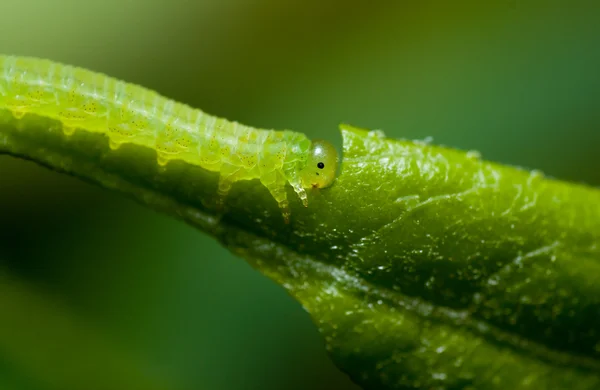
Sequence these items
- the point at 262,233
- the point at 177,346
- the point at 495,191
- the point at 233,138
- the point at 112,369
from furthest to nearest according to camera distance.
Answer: the point at 177,346 < the point at 112,369 < the point at 233,138 < the point at 262,233 < the point at 495,191

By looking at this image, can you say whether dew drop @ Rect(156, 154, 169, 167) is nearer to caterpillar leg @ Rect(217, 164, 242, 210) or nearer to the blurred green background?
caterpillar leg @ Rect(217, 164, 242, 210)

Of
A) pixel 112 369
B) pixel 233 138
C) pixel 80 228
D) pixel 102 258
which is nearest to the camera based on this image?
pixel 233 138

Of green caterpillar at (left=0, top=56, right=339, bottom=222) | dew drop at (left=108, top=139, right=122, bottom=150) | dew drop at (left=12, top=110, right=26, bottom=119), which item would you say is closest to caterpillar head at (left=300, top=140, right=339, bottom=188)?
green caterpillar at (left=0, top=56, right=339, bottom=222)

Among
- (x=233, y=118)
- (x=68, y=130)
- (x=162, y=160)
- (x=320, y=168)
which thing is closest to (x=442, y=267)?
(x=320, y=168)

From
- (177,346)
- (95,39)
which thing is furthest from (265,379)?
(95,39)

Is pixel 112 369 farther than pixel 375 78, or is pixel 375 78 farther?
pixel 375 78

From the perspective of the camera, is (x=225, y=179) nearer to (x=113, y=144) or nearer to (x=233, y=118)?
(x=113, y=144)

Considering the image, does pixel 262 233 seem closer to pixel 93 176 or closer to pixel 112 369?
pixel 93 176

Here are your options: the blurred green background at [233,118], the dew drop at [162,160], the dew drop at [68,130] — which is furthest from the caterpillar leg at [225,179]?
the blurred green background at [233,118]
